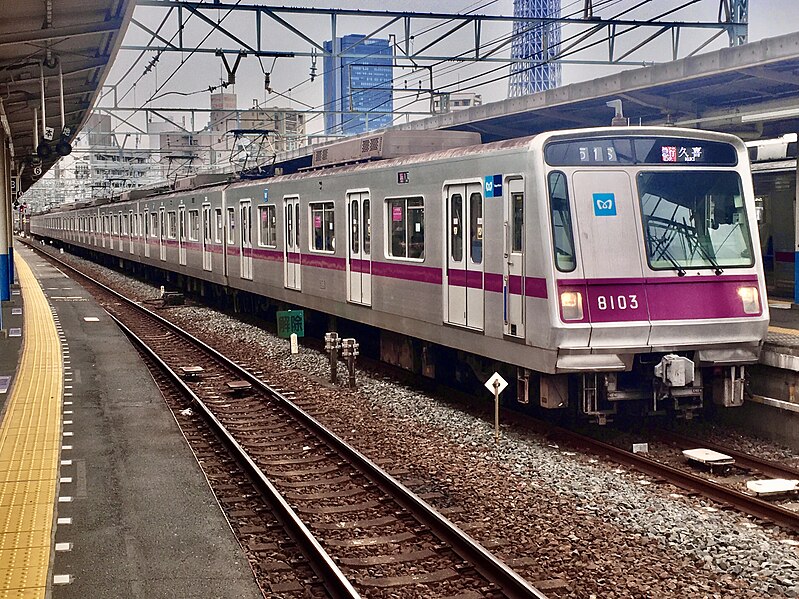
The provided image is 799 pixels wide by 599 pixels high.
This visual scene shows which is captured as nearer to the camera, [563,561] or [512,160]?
[563,561]

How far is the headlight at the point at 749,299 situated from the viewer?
8.95m

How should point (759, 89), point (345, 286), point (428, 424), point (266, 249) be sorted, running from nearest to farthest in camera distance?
point (428, 424), point (759, 89), point (345, 286), point (266, 249)

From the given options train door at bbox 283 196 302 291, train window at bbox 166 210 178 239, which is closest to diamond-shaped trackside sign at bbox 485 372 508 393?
train door at bbox 283 196 302 291

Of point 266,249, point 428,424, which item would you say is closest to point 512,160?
point 428,424

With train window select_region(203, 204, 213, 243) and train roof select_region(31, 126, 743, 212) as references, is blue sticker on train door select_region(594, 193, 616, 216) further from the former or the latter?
train window select_region(203, 204, 213, 243)

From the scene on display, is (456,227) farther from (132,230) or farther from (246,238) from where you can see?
(132,230)

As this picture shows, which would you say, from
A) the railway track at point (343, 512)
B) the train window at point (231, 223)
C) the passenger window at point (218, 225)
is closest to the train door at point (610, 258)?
the railway track at point (343, 512)

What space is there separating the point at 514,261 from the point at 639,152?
150cm

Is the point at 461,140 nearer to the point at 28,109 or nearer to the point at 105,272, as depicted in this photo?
the point at 28,109

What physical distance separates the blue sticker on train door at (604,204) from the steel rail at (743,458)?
7.38ft

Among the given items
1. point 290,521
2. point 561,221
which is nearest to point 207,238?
point 561,221

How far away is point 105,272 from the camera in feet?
132

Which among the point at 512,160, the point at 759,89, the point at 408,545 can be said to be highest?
the point at 759,89

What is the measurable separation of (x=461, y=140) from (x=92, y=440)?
5.69m
